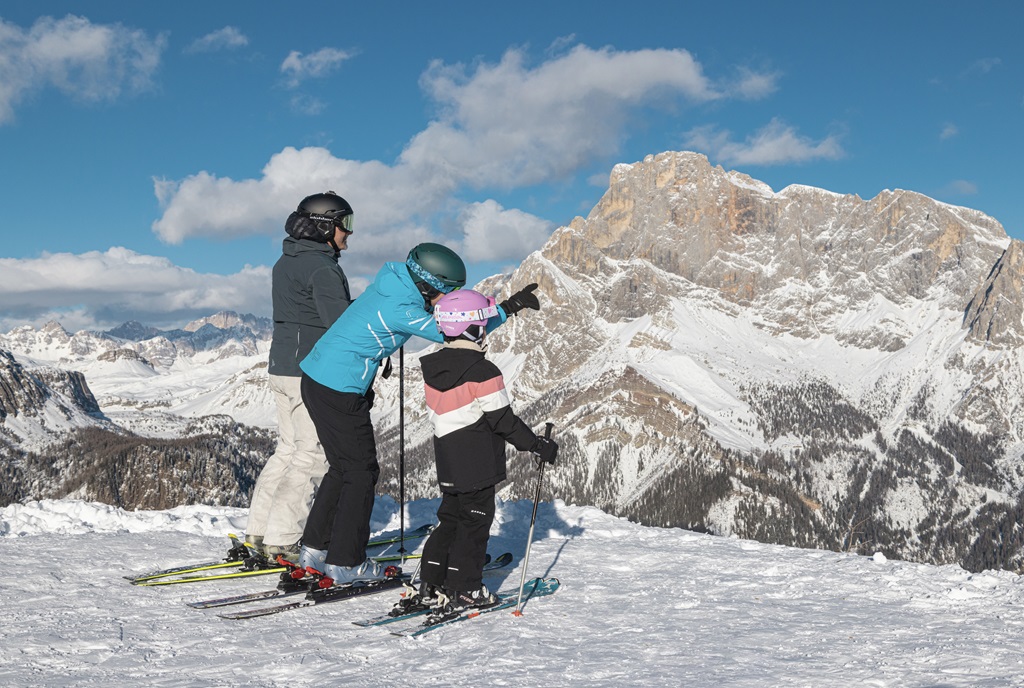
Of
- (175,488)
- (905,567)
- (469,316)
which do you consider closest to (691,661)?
(469,316)

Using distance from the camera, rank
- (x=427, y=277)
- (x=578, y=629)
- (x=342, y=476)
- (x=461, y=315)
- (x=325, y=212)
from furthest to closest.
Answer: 1. (x=325, y=212)
2. (x=342, y=476)
3. (x=427, y=277)
4. (x=461, y=315)
5. (x=578, y=629)

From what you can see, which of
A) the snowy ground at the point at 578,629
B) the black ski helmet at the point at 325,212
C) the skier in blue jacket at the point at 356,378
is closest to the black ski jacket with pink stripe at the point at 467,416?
the skier in blue jacket at the point at 356,378

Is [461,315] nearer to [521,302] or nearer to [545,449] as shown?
[521,302]

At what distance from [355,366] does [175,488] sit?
594 feet

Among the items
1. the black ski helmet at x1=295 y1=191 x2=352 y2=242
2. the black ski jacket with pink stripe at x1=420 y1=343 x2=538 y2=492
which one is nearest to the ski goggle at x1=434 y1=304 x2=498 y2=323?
the black ski jacket with pink stripe at x1=420 y1=343 x2=538 y2=492

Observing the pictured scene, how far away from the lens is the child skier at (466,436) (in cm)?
704

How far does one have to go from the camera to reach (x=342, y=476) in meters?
7.80

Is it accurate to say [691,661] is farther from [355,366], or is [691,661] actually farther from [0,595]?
[0,595]

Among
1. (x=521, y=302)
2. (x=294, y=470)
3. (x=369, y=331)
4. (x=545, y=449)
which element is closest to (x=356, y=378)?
(x=369, y=331)

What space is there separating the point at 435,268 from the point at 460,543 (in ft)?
8.63

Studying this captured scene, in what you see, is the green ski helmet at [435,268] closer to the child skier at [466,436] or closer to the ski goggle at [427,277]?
the ski goggle at [427,277]

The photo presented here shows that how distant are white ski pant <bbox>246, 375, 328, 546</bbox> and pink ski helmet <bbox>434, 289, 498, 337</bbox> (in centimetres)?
217

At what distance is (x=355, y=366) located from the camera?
7637mm

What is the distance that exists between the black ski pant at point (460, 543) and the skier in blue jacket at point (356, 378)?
78 centimetres
